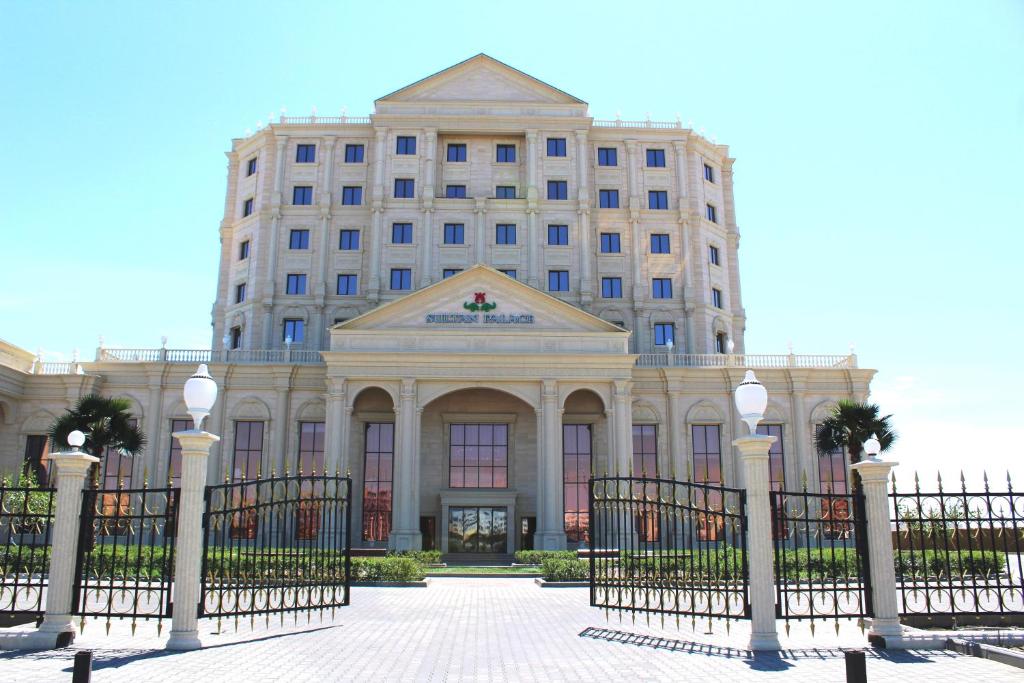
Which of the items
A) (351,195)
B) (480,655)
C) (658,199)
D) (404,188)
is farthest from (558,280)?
(480,655)

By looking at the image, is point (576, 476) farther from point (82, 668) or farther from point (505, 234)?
point (82, 668)

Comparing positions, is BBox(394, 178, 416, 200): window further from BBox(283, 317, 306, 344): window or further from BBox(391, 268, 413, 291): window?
BBox(283, 317, 306, 344): window

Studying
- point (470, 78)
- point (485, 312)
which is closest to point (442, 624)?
point (485, 312)

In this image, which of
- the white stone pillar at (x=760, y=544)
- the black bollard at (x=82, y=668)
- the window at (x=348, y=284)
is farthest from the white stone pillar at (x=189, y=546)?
the window at (x=348, y=284)

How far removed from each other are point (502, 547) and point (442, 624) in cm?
2633

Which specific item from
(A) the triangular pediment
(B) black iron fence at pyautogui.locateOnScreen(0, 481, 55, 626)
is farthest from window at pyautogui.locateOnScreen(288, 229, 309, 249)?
(B) black iron fence at pyautogui.locateOnScreen(0, 481, 55, 626)

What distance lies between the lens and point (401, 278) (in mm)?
51594

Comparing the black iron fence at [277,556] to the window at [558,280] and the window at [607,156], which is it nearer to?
the window at [558,280]

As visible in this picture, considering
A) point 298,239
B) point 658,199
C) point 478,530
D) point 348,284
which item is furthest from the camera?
point 658,199

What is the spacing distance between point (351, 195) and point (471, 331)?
18.9m

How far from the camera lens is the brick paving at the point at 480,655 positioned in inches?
439

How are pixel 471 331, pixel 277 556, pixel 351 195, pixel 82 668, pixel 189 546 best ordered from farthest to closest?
pixel 351 195 → pixel 471 331 → pixel 277 556 → pixel 189 546 → pixel 82 668

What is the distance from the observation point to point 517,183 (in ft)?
176

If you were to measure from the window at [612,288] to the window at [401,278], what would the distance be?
494 inches
